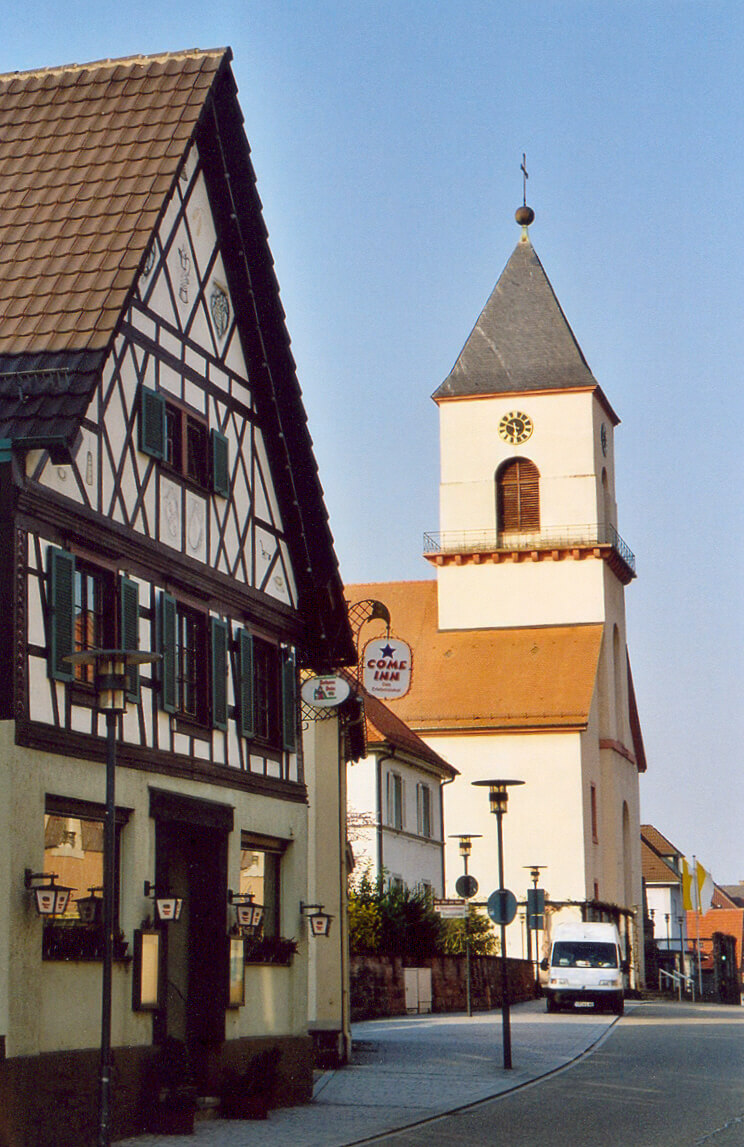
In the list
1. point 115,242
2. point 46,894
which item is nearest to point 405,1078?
point 46,894

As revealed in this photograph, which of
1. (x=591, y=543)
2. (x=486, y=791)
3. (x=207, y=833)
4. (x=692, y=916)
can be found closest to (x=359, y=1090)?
(x=207, y=833)

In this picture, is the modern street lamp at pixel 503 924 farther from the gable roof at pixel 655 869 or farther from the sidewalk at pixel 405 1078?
the gable roof at pixel 655 869

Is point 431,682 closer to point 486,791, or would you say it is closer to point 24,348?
point 486,791

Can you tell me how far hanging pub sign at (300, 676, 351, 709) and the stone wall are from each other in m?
15.3

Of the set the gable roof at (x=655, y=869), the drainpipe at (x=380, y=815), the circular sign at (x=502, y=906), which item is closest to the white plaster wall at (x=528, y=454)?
the drainpipe at (x=380, y=815)

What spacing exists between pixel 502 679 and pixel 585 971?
26.8 m

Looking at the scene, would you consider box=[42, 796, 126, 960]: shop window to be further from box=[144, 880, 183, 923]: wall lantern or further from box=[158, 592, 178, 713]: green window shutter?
box=[158, 592, 178, 713]: green window shutter

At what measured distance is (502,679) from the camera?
75.2m

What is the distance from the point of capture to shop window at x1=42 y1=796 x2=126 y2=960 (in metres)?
18.3

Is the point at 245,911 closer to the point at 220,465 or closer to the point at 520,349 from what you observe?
the point at 220,465

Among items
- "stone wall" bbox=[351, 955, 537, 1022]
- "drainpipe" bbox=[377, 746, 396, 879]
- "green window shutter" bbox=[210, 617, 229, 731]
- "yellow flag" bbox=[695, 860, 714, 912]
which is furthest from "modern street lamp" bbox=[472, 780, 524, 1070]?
"yellow flag" bbox=[695, 860, 714, 912]

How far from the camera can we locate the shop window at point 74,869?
18.3 metres

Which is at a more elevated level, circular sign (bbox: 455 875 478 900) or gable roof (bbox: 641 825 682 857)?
gable roof (bbox: 641 825 682 857)

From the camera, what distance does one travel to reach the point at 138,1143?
722 inches
